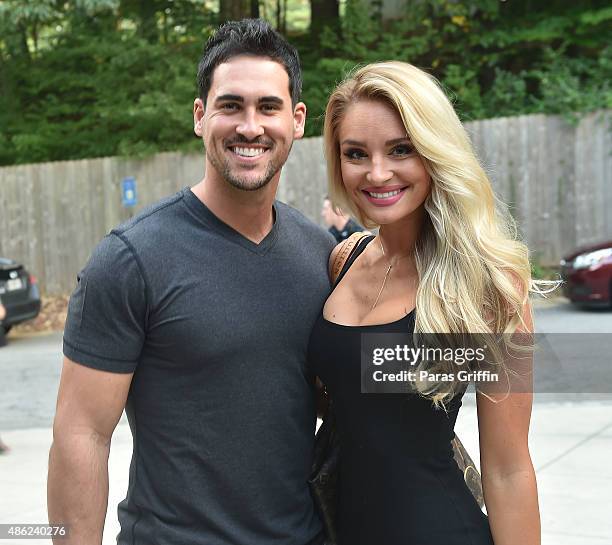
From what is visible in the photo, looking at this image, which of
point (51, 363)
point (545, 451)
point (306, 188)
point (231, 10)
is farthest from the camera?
point (231, 10)

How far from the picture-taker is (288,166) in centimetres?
1466

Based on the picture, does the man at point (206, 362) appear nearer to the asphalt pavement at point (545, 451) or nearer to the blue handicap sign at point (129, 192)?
the asphalt pavement at point (545, 451)

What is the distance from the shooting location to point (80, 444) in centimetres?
231

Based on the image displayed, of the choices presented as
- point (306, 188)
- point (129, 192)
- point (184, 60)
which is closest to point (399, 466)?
point (306, 188)

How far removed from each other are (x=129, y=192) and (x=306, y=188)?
9.47 ft

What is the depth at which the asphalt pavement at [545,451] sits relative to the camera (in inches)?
208

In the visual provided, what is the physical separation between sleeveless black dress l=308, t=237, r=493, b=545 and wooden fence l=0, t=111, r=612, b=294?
34.8ft

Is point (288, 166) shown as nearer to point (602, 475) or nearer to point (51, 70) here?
point (51, 70)

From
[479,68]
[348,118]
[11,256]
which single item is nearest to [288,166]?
[479,68]

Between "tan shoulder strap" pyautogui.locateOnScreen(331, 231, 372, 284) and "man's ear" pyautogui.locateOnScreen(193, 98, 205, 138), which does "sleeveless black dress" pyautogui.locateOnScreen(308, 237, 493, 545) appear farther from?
"man's ear" pyautogui.locateOnScreen(193, 98, 205, 138)

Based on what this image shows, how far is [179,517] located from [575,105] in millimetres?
12854

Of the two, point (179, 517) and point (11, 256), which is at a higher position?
point (179, 517)

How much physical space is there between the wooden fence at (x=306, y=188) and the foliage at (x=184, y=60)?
1.58ft

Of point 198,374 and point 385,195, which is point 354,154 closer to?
point 385,195
